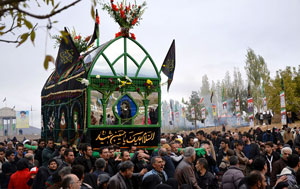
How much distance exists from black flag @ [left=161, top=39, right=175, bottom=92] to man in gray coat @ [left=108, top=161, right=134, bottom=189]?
7.18 metres

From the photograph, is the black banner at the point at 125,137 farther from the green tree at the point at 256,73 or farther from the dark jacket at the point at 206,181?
the green tree at the point at 256,73

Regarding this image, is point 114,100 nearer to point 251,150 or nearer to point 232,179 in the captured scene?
point 251,150

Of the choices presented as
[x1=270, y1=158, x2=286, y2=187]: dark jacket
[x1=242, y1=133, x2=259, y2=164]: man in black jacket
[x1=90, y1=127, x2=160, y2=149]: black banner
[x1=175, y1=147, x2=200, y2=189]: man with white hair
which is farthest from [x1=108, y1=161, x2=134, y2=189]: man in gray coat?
[x1=242, y1=133, x2=259, y2=164]: man in black jacket

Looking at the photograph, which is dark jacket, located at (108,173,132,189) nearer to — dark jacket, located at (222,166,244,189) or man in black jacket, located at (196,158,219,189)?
dark jacket, located at (222,166,244,189)

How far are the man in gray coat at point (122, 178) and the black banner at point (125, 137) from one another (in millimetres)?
5269

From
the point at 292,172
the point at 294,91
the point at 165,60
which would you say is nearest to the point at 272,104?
the point at 294,91

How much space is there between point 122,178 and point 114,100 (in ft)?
19.9

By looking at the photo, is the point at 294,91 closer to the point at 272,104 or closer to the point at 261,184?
the point at 272,104

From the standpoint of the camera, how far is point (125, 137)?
1237cm

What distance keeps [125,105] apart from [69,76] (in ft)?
8.47

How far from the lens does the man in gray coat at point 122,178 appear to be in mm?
6363

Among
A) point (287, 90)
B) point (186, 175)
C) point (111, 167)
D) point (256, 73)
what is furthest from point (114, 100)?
point (256, 73)

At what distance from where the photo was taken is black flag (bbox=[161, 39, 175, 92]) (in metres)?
13.5

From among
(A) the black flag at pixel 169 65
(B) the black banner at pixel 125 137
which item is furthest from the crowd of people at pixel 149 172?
(A) the black flag at pixel 169 65
